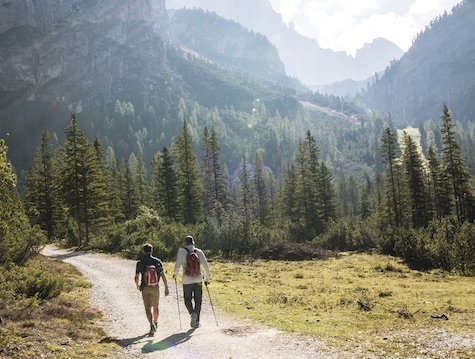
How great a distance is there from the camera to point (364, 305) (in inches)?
540

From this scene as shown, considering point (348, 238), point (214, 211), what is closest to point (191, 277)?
point (348, 238)

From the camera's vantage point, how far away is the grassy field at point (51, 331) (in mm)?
8023

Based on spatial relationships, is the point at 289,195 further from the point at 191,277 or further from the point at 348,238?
the point at 191,277

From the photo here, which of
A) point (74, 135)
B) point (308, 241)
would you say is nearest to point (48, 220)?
point (74, 135)

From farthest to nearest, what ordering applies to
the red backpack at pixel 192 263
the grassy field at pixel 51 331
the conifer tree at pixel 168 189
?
the conifer tree at pixel 168 189 < the red backpack at pixel 192 263 < the grassy field at pixel 51 331

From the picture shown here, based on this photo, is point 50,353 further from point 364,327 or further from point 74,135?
point 74,135

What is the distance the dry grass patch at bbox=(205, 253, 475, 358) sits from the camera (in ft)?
30.6

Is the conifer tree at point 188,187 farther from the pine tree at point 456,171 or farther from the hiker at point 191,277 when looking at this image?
the hiker at point 191,277

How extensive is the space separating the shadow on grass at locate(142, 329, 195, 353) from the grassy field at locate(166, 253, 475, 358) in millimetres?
2652

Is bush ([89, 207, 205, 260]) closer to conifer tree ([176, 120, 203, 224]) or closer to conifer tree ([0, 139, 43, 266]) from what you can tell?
conifer tree ([0, 139, 43, 266])

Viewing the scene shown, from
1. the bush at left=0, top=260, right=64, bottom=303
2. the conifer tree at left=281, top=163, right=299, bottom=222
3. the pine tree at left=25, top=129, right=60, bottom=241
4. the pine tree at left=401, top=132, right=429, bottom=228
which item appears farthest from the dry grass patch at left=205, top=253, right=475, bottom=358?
the conifer tree at left=281, top=163, right=299, bottom=222

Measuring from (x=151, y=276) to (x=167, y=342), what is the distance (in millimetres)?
1856

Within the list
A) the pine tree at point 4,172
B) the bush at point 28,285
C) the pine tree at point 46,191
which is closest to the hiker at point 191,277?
the bush at point 28,285

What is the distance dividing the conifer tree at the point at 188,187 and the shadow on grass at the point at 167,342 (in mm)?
42550
